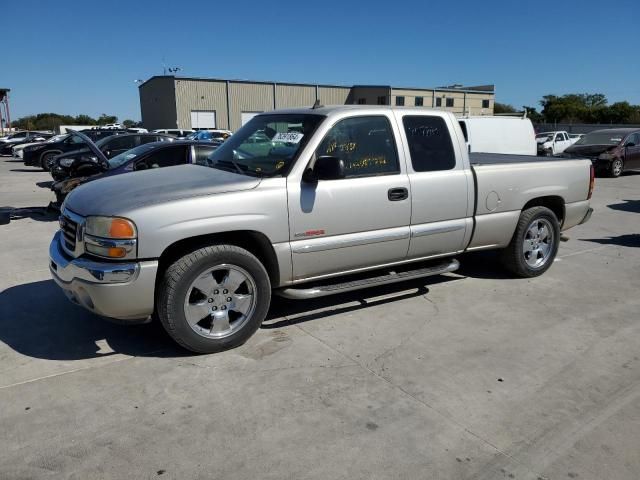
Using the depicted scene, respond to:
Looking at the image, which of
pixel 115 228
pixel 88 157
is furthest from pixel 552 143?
pixel 115 228

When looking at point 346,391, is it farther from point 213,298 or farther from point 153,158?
point 153,158

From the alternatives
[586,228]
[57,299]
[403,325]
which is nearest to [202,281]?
[403,325]

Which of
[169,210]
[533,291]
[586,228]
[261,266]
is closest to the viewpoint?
[169,210]

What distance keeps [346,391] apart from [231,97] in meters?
49.5

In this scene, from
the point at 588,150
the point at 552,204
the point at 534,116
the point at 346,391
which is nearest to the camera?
the point at 346,391

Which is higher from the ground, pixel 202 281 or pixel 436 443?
pixel 202 281

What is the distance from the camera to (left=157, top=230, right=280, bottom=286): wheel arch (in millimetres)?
3863

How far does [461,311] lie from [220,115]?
4760 cm

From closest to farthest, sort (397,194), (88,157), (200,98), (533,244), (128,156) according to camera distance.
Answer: (397,194)
(533,244)
(128,156)
(88,157)
(200,98)

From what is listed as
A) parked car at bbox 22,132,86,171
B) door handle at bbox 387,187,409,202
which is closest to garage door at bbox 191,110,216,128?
parked car at bbox 22,132,86,171

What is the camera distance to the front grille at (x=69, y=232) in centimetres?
388

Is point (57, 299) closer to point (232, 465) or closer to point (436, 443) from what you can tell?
point (232, 465)

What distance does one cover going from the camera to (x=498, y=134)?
14.2 meters

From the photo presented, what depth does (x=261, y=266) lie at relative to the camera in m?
4.04
